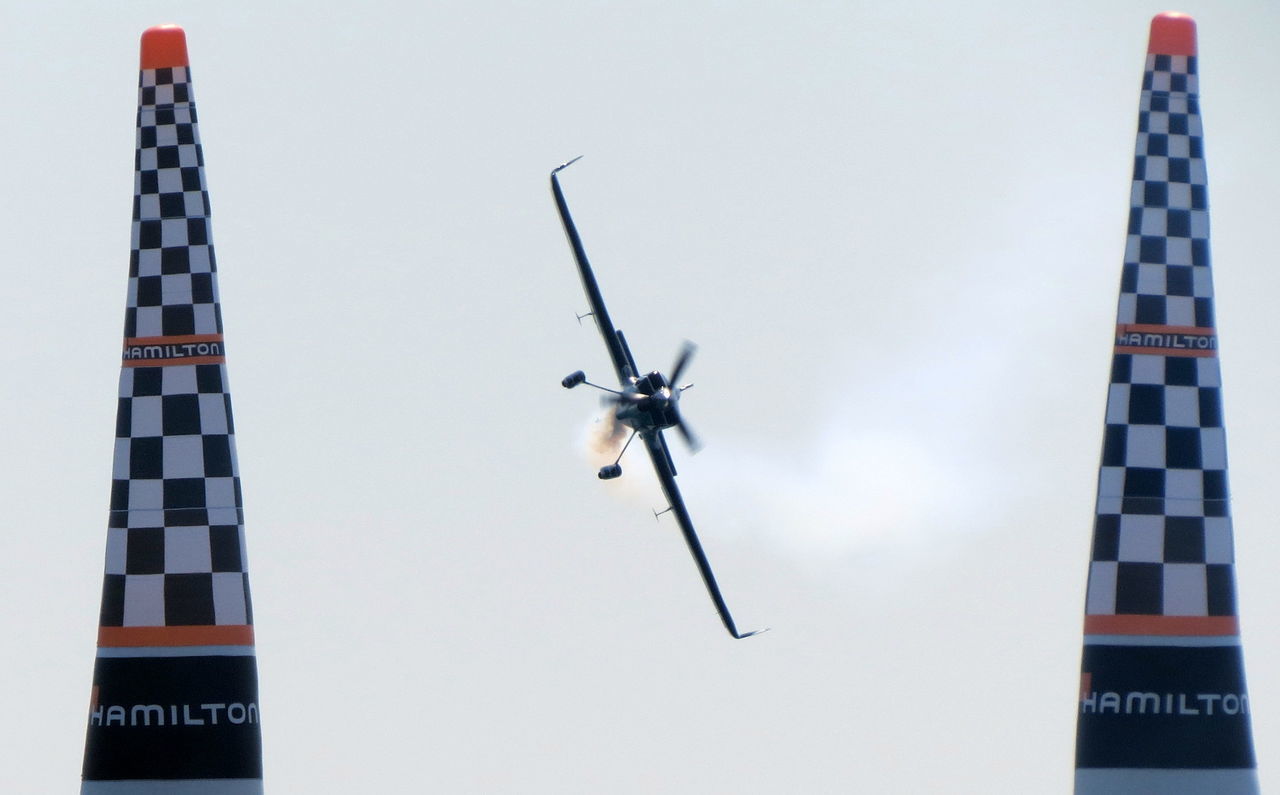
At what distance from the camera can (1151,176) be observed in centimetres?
1046

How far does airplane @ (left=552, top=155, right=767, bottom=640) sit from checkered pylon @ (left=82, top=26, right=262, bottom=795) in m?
2.74

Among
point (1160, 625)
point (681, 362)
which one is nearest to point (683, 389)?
point (681, 362)

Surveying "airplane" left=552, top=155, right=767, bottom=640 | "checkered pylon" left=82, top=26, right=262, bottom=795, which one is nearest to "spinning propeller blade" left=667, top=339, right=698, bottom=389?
"airplane" left=552, top=155, right=767, bottom=640

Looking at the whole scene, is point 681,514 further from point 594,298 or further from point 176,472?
point 176,472

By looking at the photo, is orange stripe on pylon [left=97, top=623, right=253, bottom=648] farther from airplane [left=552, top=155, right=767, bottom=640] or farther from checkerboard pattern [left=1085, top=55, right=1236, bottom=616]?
checkerboard pattern [left=1085, top=55, right=1236, bottom=616]

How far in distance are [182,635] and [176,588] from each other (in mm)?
293

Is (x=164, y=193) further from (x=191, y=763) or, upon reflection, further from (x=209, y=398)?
(x=191, y=763)

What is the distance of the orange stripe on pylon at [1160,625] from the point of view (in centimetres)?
1029

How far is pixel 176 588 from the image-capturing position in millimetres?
10891

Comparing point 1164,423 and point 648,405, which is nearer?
point 1164,423

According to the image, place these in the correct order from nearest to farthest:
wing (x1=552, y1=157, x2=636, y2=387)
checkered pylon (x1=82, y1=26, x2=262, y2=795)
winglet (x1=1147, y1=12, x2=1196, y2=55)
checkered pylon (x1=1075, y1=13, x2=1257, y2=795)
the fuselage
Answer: checkered pylon (x1=1075, y1=13, x2=1257, y2=795) → winglet (x1=1147, y1=12, x2=1196, y2=55) → checkered pylon (x1=82, y1=26, x2=262, y2=795) → wing (x1=552, y1=157, x2=636, y2=387) → the fuselage

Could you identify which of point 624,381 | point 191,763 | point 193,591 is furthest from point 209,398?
point 624,381

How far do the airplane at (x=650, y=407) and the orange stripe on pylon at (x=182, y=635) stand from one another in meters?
3.13

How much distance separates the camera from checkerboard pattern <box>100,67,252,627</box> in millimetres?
10867
